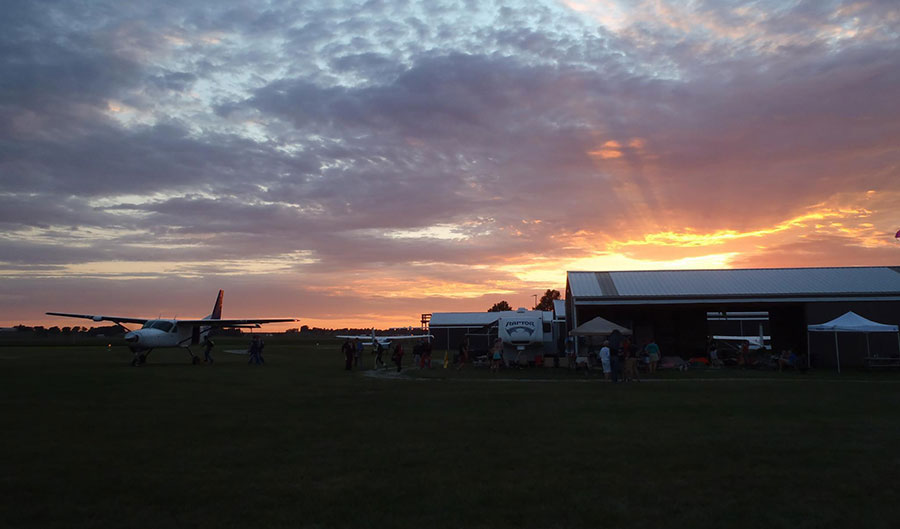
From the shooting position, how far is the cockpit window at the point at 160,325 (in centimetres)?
3794

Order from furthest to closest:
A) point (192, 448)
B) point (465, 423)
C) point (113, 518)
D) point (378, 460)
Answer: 1. point (465, 423)
2. point (192, 448)
3. point (378, 460)
4. point (113, 518)

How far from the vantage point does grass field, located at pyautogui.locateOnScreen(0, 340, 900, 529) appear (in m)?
6.77

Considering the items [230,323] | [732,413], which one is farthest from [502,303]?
[732,413]

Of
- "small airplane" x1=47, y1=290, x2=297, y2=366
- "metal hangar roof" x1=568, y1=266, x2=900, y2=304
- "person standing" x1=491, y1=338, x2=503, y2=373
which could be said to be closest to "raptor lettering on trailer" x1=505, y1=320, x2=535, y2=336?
"metal hangar roof" x1=568, y1=266, x2=900, y2=304

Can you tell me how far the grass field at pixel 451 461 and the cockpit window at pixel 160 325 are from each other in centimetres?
2008

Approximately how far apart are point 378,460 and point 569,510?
3.54 m

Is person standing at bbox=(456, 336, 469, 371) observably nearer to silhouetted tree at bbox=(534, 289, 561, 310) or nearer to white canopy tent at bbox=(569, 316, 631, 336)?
white canopy tent at bbox=(569, 316, 631, 336)

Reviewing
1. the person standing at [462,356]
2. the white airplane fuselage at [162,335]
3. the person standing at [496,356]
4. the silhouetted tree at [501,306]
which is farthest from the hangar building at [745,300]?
the silhouetted tree at [501,306]

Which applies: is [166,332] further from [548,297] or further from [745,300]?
[548,297]

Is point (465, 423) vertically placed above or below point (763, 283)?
below

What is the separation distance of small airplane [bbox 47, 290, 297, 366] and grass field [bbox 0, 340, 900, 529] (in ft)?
58.9

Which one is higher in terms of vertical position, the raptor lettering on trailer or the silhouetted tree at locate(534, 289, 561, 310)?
the silhouetted tree at locate(534, 289, 561, 310)

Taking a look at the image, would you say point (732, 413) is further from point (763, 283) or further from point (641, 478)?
point (763, 283)

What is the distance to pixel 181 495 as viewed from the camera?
7.54 m
